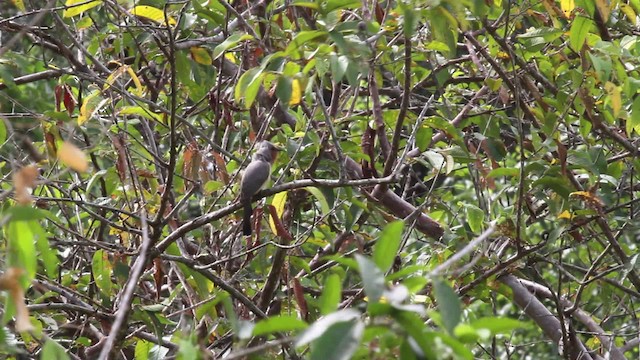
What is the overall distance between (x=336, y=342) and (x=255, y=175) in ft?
8.40

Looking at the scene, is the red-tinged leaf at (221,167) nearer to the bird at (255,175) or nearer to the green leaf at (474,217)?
the bird at (255,175)

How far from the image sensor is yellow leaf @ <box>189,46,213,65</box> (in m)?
4.38

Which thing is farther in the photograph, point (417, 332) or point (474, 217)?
point (474, 217)

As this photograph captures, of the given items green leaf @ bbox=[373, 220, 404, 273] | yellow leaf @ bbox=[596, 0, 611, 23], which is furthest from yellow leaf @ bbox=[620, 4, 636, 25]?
green leaf @ bbox=[373, 220, 404, 273]

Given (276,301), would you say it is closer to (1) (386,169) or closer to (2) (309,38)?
(1) (386,169)

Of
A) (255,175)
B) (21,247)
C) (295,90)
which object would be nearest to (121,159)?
(255,175)

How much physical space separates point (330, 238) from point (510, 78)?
1216 mm

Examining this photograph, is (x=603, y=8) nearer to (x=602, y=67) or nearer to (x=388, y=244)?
(x=602, y=67)

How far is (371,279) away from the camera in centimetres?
185

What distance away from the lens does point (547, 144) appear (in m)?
3.97

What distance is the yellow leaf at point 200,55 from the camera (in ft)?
14.4

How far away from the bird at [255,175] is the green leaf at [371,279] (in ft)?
6.94

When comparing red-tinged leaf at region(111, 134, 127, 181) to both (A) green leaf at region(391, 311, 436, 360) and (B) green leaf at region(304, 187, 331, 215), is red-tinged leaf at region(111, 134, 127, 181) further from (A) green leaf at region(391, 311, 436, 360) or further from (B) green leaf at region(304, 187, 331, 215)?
(A) green leaf at region(391, 311, 436, 360)

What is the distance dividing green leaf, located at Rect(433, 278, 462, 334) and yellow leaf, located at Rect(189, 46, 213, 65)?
2727 mm
